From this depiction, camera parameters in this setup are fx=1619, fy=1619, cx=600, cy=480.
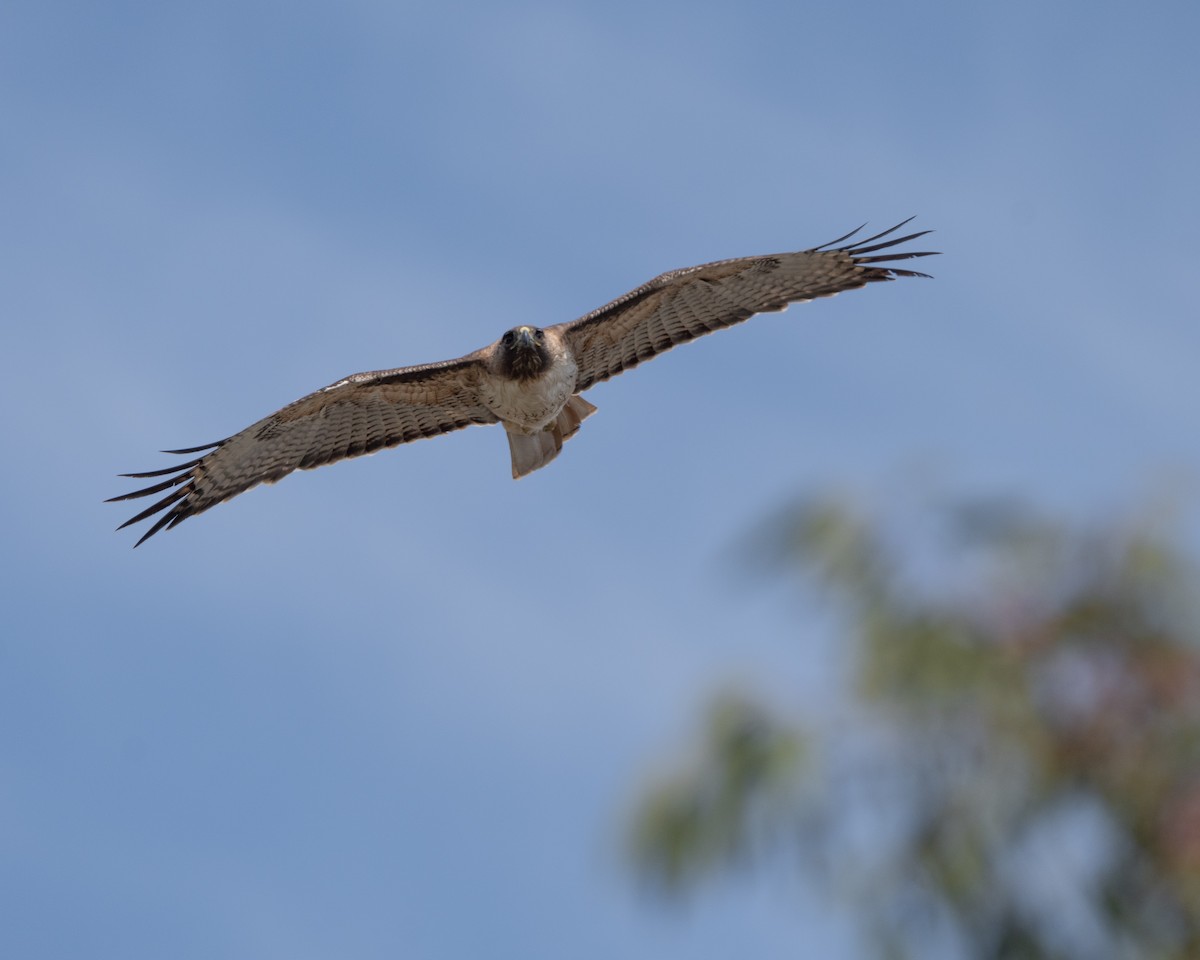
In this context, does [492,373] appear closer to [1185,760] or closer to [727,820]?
[727,820]

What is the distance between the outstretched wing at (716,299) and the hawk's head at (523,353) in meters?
0.40

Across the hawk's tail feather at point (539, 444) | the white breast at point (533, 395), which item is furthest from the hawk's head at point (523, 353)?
the hawk's tail feather at point (539, 444)

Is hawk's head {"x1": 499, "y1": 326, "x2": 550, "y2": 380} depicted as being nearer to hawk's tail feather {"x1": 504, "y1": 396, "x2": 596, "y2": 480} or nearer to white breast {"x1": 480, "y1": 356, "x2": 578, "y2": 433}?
white breast {"x1": 480, "y1": 356, "x2": 578, "y2": 433}

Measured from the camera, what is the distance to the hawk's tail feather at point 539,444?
11117 mm

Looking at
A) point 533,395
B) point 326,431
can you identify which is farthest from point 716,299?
point 326,431

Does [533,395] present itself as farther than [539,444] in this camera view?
No

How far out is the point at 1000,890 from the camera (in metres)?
5.40

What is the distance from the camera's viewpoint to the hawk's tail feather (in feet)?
36.5

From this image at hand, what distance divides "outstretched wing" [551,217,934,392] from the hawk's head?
15.7 inches

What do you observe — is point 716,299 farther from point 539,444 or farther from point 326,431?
point 326,431

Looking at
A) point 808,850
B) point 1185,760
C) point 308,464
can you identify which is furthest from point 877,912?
point 308,464

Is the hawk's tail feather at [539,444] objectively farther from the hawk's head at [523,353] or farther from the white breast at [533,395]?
the hawk's head at [523,353]

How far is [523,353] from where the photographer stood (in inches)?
416

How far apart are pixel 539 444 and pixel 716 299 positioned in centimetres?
161
